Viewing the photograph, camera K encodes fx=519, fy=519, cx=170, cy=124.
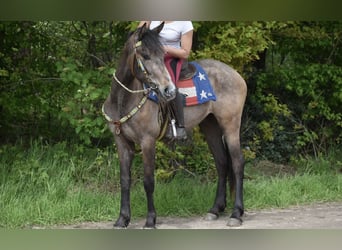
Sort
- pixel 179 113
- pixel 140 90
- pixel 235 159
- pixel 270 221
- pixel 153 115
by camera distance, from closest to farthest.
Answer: pixel 140 90 → pixel 153 115 → pixel 179 113 → pixel 270 221 → pixel 235 159

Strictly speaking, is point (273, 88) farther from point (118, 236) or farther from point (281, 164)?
point (118, 236)

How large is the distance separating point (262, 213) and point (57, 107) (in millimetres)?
3587

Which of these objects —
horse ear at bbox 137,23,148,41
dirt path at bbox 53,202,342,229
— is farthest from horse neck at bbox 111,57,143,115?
dirt path at bbox 53,202,342,229

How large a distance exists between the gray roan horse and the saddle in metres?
0.28

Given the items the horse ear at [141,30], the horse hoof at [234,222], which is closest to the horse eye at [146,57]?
the horse ear at [141,30]

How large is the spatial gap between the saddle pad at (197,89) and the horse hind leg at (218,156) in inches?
21.7

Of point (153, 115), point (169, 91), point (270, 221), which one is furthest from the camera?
point (270, 221)

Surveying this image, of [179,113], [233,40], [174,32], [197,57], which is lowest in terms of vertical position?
[179,113]

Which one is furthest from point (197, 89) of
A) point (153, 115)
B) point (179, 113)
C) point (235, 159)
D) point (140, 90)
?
point (235, 159)

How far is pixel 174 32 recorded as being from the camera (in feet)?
16.1

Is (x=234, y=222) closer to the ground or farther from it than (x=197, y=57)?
closer to the ground

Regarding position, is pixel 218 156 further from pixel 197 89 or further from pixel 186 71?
pixel 186 71

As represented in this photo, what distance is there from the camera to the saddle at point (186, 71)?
5.13 m

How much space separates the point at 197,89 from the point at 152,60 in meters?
1.01
